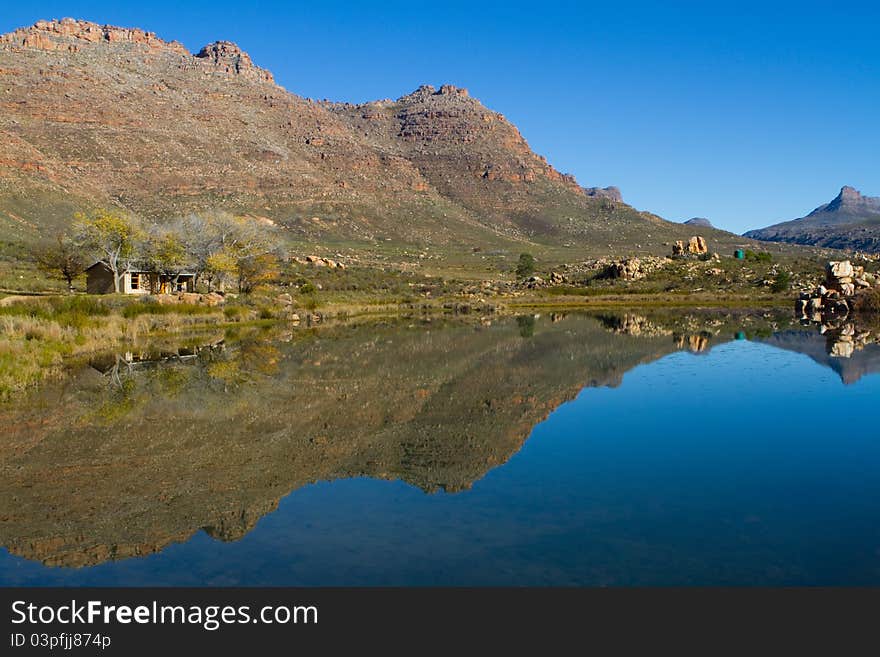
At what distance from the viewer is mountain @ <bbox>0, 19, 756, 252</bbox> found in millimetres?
92688

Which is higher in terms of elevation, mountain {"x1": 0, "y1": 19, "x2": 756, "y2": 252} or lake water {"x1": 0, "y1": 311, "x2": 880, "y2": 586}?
mountain {"x1": 0, "y1": 19, "x2": 756, "y2": 252}

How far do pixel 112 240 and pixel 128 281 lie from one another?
3.37 metres

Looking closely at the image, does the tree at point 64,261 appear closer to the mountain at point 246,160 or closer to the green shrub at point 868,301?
the mountain at point 246,160

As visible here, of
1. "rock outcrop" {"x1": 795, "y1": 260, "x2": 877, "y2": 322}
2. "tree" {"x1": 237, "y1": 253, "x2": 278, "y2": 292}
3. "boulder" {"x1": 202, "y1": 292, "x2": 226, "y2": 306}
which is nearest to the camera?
"boulder" {"x1": 202, "y1": 292, "x2": 226, "y2": 306}

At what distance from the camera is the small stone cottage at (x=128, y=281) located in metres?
43.8

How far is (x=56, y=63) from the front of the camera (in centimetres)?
12425

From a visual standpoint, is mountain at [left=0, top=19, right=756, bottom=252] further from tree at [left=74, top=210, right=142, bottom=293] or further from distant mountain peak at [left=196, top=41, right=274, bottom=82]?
tree at [left=74, top=210, right=142, bottom=293]

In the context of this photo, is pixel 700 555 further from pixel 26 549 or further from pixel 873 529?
pixel 26 549

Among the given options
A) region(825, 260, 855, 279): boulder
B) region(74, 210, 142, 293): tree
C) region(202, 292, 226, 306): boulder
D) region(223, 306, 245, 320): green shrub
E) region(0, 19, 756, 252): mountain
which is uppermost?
region(0, 19, 756, 252): mountain

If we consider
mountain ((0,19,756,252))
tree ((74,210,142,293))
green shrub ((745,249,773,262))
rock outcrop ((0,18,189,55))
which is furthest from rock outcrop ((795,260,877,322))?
rock outcrop ((0,18,189,55))

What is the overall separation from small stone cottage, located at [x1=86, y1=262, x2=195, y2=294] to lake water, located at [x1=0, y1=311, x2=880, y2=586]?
2445cm

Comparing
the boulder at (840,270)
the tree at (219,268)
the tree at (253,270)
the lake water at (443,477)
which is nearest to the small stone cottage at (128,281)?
the tree at (219,268)

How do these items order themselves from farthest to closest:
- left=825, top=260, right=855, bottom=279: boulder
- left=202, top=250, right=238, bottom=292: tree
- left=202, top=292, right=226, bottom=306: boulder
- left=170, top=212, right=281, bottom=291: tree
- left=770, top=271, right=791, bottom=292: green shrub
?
1. left=770, top=271, right=791, bottom=292: green shrub
2. left=825, top=260, right=855, bottom=279: boulder
3. left=170, top=212, right=281, bottom=291: tree
4. left=202, top=250, right=238, bottom=292: tree
5. left=202, top=292, right=226, bottom=306: boulder

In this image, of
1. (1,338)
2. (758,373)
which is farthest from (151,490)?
(758,373)
